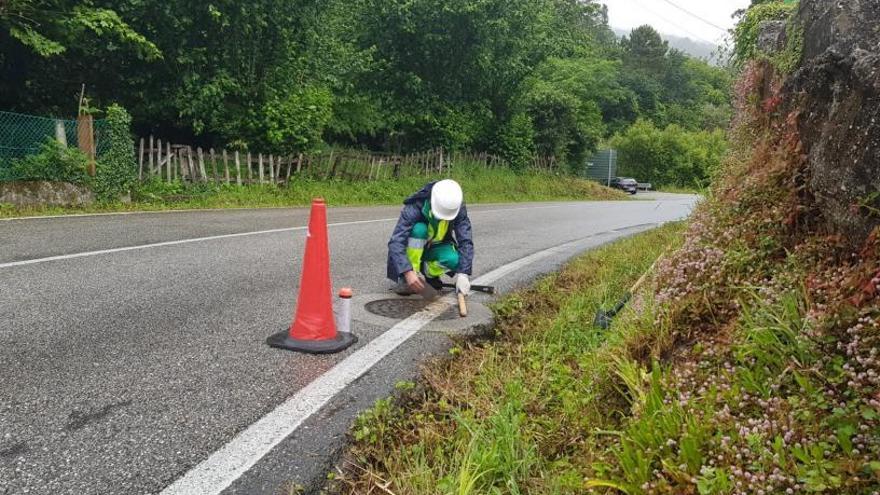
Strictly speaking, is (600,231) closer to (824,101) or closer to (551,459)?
(824,101)

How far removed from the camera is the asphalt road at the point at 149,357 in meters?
2.39

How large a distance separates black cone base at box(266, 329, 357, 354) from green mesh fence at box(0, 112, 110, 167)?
9.45 metres

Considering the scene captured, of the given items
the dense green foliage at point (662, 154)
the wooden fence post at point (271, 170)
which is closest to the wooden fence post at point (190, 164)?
the wooden fence post at point (271, 170)

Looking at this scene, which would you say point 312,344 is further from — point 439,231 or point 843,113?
point 843,113

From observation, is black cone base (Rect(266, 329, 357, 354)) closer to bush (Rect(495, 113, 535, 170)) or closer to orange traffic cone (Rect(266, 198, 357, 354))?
orange traffic cone (Rect(266, 198, 357, 354))

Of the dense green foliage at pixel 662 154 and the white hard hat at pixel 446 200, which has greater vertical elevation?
the dense green foliage at pixel 662 154

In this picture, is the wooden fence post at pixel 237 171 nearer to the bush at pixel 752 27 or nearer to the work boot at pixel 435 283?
the work boot at pixel 435 283

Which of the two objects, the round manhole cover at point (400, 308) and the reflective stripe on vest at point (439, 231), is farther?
the reflective stripe on vest at point (439, 231)

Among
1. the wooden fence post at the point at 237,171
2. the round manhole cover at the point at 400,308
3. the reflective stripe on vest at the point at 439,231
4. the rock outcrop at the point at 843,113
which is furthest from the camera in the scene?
the wooden fence post at the point at 237,171

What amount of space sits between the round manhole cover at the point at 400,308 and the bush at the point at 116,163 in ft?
29.8

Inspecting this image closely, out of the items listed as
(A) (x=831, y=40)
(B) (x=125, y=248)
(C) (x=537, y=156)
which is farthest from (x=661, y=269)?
(C) (x=537, y=156)

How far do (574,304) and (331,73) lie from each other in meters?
16.1

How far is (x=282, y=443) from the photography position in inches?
102

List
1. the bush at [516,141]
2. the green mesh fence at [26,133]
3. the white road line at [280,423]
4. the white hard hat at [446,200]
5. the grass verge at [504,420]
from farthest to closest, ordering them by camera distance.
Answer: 1. the bush at [516,141]
2. the green mesh fence at [26,133]
3. the white hard hat at [446,200]
4. the grass verge at [504,420]
5. the white road line at [280,423]
